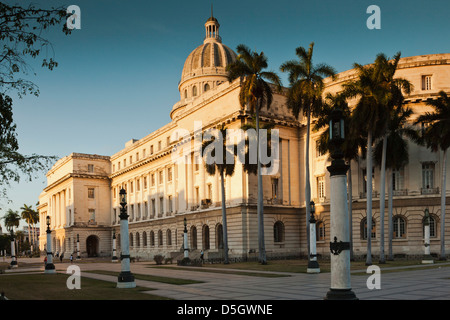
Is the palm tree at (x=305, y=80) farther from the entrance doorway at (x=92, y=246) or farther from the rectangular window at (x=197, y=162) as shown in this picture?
the entrance doorway at (x=92, y=246)

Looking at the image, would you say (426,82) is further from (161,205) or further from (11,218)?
(11,218)

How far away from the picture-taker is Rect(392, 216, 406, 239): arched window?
49031mm

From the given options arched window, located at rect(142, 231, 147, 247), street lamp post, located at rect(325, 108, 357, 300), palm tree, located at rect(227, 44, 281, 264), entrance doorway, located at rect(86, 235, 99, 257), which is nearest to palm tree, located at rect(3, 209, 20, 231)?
entrance doorway, located at rect(86, 235, 99, 257)

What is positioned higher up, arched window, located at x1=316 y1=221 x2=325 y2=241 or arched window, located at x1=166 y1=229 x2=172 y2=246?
arched window, located at x1=316 y1=221 x2=325 y2=241

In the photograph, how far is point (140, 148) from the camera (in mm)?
90500

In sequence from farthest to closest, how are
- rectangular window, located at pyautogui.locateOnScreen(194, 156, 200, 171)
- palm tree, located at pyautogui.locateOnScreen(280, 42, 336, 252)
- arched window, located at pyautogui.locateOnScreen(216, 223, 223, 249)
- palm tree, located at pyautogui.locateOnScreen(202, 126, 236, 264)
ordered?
rectangular window, located at pyautogui.locateOnScreen(194, 156, 200, 171) → arched window, located at pyautogui.locateOnScreen(216, 223, 223, 249) → palm tree, located at pyautogui.locateOnScreen(202, 126, 236, 264) → palm tree, located at pyautogui.locateOnScreen(280, 42, 336, 252)

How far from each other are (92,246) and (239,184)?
60267mm

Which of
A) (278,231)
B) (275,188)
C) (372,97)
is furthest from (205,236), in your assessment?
(372,97)

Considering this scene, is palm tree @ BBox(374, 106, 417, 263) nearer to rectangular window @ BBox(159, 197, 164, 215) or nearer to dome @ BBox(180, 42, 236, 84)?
rectangular window @ BBox(159, 197, 164, 215)

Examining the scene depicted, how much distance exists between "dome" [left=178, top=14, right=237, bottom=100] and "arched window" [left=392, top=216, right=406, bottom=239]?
4574cm

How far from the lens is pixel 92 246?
339 feet

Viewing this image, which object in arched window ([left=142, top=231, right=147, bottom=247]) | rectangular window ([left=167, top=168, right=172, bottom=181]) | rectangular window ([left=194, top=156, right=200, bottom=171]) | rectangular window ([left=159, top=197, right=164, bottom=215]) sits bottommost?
arched window ([left=142, top=231, right=147, bottom=247])
